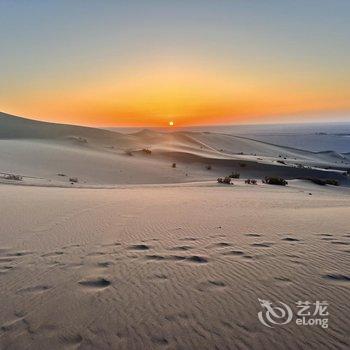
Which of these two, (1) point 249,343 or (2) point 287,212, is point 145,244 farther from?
(2) point 287,212

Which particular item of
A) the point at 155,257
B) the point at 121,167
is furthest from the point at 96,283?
the point at 121,167

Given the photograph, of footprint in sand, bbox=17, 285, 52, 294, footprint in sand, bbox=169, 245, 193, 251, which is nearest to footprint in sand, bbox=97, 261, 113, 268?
footprint in sand, bbox=17, 285, 52, 294

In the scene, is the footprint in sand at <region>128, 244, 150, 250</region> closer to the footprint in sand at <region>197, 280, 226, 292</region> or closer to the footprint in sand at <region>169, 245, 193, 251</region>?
the footprint in sand at <region>169, 245, 193, 251</region>

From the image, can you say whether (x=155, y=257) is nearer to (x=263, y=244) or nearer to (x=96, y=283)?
(x=96, y=283)

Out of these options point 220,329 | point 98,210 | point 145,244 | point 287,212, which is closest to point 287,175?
point 287,212

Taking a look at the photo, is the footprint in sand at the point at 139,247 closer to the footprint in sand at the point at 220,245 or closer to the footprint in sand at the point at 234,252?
the footprint in sand at the point at 220,245
